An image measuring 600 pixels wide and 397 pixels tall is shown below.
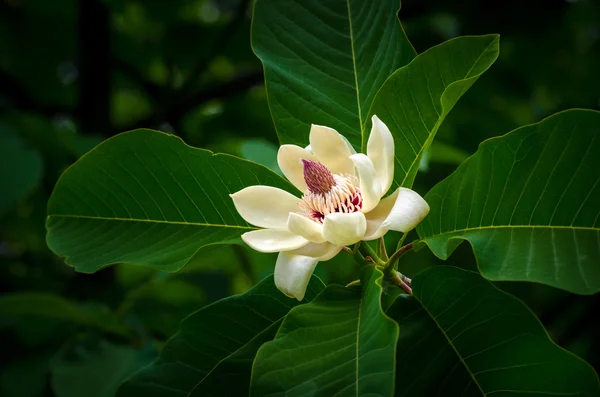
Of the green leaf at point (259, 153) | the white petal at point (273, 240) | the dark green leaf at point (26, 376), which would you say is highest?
the white petal at point (273, 240)

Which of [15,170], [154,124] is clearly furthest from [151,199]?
[154,124]

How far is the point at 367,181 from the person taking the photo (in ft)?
2.63

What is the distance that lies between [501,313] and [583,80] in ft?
7.46

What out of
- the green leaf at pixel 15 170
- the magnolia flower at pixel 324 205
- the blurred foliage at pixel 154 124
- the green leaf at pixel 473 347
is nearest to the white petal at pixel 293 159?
the magnolia flower at pixel 324 205

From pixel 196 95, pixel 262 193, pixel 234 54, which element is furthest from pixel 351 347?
pixel 234 54

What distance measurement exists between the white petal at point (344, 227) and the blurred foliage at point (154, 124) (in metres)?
0.81

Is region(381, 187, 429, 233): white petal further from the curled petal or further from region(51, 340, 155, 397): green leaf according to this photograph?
region(51, 340, 155, 397): green leaf

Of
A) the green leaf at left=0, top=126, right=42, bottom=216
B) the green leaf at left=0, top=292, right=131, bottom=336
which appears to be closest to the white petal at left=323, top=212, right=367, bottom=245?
the green leaf at left=0, top=292, right=131, bottom=336

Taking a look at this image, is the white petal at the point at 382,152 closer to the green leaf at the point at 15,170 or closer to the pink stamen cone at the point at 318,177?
the pink stamen cone at the point at 318,177

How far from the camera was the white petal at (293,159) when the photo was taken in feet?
3.01

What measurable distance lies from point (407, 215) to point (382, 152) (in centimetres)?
10

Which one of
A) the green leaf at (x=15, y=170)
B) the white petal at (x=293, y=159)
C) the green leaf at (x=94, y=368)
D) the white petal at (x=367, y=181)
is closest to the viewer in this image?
the white petal at (x=367, y=181)

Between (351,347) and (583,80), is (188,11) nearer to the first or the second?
(583,80)

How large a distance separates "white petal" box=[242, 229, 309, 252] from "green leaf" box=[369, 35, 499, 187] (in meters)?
0.17
